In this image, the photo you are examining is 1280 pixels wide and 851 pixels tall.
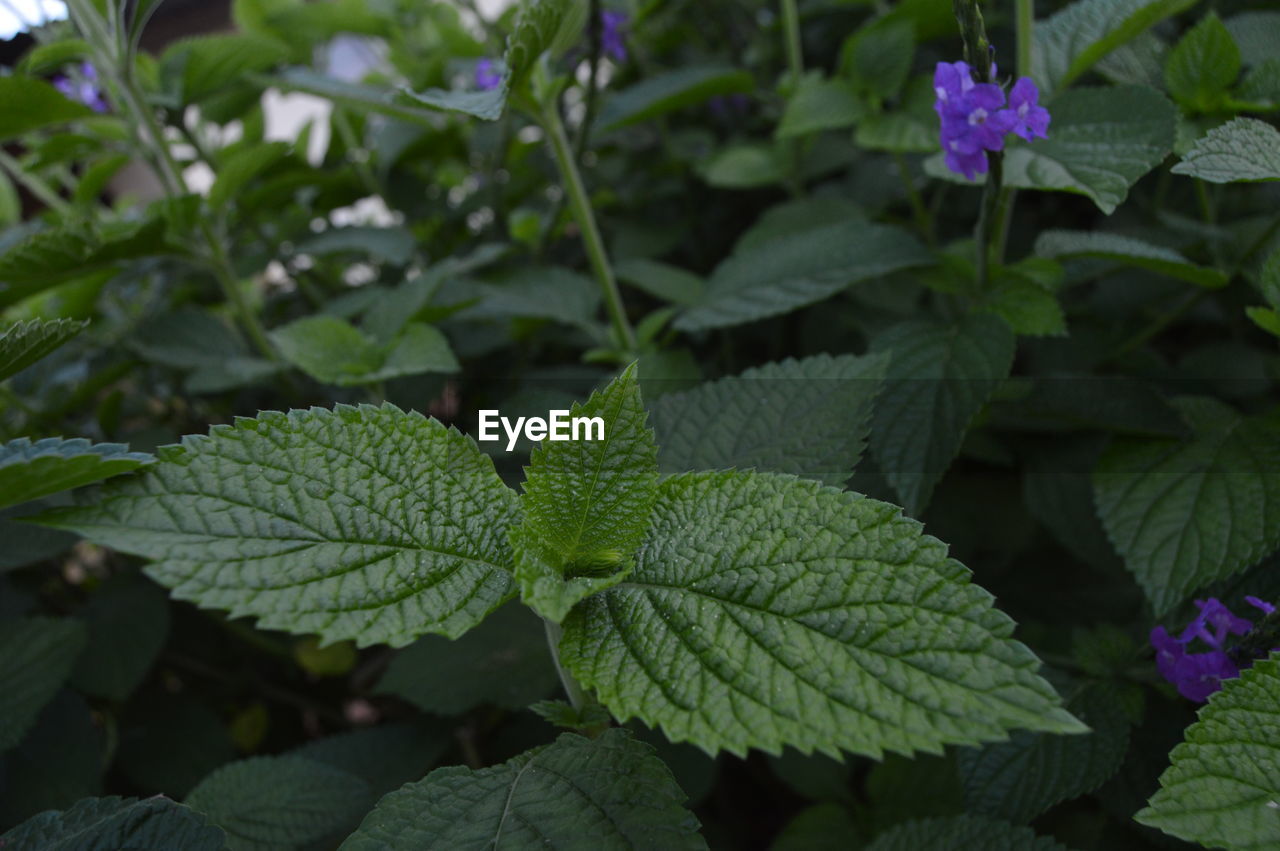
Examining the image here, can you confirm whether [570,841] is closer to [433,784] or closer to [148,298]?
[433,784]

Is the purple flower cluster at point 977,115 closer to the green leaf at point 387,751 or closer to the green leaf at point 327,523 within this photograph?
the green leaf at point 327,523

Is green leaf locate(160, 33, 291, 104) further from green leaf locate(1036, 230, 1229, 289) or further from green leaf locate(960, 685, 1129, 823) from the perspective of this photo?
green leaf locate(960, 685, 1129, 823)

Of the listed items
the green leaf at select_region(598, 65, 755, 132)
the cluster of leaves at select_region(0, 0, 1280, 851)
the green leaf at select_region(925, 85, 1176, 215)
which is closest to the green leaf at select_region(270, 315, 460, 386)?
the cluster of leaves at select_region(0, 0, 1280, 851)

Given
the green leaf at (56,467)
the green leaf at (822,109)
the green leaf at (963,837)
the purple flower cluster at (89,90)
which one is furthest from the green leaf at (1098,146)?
the purple flower cluster at (89,90)

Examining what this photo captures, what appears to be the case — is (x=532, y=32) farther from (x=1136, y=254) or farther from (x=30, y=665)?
(x=30, y=665)

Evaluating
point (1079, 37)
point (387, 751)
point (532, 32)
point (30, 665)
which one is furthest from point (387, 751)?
point (1079, 37)

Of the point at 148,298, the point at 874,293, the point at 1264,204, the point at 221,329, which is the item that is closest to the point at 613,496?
the point at 874,293
